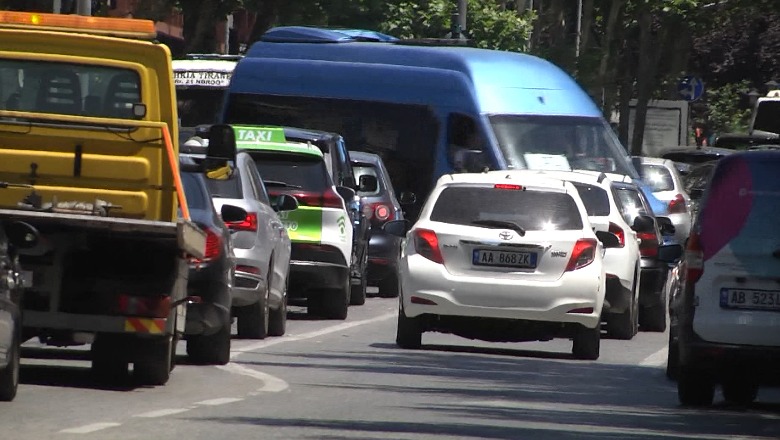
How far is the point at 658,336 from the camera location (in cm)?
2419

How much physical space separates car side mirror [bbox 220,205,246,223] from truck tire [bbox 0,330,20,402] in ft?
16.8

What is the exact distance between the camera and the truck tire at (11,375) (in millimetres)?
13172

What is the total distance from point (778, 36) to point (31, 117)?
217ft

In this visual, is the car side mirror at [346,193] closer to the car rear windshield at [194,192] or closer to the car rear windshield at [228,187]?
the car rear windshield at [228,187]

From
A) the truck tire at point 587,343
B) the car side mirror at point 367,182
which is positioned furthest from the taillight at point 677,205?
the truck tire at point 587,343

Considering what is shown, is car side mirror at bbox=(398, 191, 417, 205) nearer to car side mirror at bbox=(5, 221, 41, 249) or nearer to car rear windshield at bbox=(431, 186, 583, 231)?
car rear windshield at bbox=(431, 186, 583, 231)

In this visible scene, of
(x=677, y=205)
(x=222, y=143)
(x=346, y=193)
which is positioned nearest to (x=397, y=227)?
(x=346, y=193)

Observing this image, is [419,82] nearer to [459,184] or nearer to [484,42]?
[459,184]

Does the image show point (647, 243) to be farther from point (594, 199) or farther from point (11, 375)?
point (11, 375)

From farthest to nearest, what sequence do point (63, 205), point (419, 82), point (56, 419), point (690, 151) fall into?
point (690, 151) < point (419, 82) < point (63, 205) < point (56, 419)

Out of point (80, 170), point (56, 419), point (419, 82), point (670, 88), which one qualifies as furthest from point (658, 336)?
point (670, 88)

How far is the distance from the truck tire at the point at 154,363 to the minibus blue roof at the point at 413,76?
52.0 feet

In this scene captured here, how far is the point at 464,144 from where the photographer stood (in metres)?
31.0

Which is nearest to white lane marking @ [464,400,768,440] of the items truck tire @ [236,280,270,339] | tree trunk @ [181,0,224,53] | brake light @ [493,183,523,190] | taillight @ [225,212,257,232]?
taillight @ [225,212,257,232]
